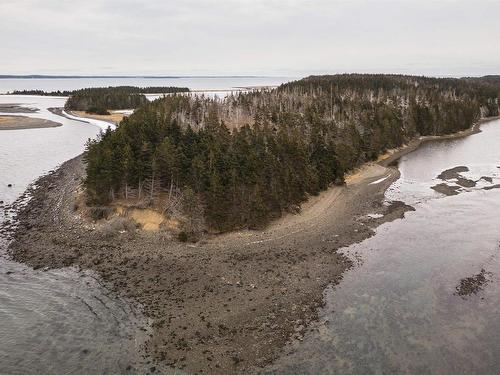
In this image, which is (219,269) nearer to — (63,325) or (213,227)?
(213,227)

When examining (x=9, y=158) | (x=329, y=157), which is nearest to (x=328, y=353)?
(x=329, y=157)

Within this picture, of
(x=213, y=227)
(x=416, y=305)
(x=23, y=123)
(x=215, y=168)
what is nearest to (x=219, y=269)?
(x=213, y=227)

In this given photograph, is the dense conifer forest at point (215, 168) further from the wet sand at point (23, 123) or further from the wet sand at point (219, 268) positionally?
the wet sand at point (23, 123)

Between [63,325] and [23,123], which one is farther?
[23,123]

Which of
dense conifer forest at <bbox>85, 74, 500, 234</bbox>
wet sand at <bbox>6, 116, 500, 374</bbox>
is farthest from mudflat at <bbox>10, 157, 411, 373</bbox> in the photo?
dense conifer forest at <bbox>85, 74, 500, 234</bbox>

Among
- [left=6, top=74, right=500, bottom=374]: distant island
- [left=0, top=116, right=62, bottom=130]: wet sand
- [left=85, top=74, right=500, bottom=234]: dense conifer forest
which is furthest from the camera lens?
[left=0, top=116, right=62, bottom=130]: wet sand

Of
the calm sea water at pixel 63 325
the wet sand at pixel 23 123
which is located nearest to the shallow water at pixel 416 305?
the calm sea water at pixel 63 325

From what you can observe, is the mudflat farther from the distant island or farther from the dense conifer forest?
the dense conifer forest
